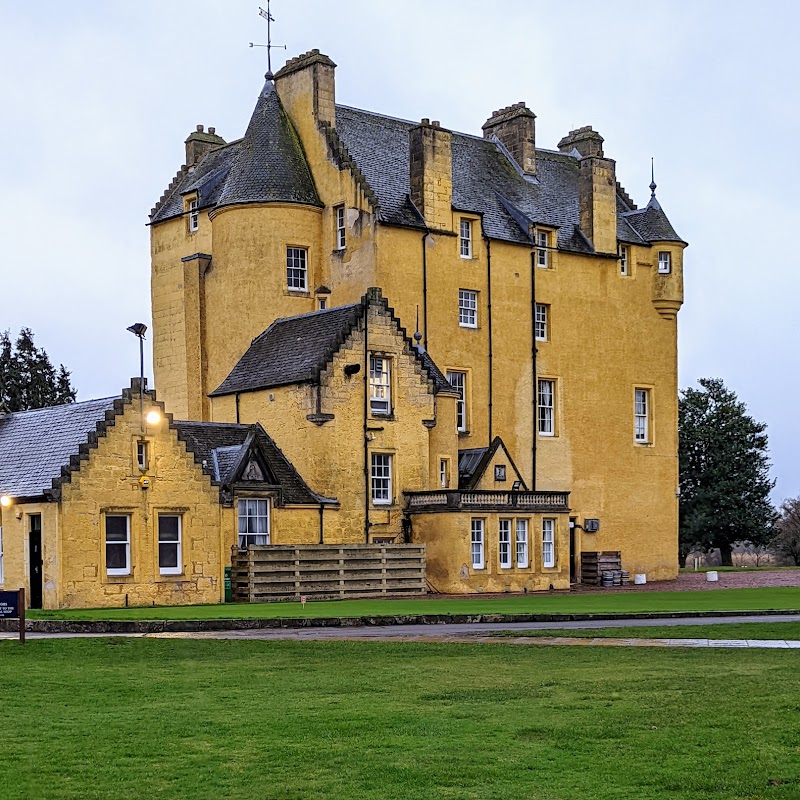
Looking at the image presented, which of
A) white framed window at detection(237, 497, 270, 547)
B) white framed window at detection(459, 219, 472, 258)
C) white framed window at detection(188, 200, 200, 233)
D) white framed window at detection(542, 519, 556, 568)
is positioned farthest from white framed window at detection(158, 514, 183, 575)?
white framed window at detection(188, 200, 200, 233)

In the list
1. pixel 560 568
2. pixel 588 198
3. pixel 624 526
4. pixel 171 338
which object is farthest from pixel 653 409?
pixel 171 338

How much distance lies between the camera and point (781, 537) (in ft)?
317

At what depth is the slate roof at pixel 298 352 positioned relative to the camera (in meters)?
47.5

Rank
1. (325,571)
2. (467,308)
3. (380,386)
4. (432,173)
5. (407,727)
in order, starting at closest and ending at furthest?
(407,727) < (325,571) < (380,386) < (432,173) < (467,308)

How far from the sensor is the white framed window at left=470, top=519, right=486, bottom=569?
48.1m

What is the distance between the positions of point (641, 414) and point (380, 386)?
1850cm

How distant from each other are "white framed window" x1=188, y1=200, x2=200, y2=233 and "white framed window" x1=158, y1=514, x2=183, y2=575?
20.6 meters

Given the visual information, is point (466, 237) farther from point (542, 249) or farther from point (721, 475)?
point (721, 475)

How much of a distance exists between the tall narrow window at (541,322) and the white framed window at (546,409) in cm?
172

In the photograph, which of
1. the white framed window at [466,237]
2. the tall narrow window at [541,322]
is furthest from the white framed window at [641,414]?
the white framed window at [466,237]

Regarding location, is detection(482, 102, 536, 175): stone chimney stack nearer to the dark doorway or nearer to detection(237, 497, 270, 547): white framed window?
detection(237, 497, 270, 547): white framed window

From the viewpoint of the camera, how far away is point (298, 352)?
4909cm

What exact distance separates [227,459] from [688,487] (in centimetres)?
4810

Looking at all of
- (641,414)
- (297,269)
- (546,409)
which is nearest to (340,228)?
(297,269)
